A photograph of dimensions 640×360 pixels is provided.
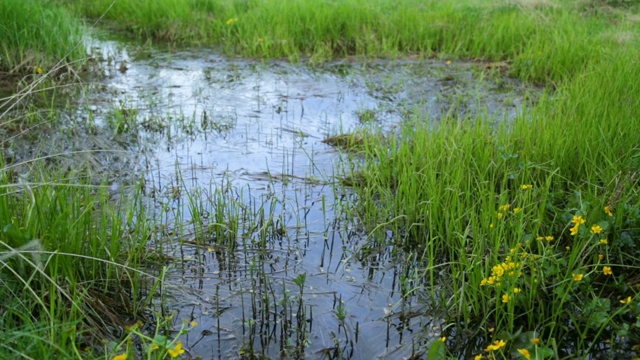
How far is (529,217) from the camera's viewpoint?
9.80ft

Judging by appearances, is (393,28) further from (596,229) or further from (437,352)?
(437,352)

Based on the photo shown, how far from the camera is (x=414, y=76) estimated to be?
6.78m

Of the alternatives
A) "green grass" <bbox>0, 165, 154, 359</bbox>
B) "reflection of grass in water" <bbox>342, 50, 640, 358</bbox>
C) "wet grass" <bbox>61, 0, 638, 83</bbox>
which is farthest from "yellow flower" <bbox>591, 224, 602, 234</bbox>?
"wet grass" <bbox>61, 0, 638, 83</bbox>

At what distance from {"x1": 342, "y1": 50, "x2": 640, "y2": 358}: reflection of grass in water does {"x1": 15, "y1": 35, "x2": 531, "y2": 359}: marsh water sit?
201 mm

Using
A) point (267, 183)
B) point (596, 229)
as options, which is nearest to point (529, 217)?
point (596, 229)

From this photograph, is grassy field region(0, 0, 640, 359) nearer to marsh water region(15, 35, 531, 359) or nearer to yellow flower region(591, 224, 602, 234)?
yellow flower region(591, 224, 602, 234)

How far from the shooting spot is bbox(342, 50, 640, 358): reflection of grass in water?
A: 251 cm

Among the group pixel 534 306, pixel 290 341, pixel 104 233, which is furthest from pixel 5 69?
pixel 534 306

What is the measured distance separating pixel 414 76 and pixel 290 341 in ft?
15.6

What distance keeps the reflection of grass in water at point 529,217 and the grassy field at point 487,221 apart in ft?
0.04

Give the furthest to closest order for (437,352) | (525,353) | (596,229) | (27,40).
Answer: (27,40)
(596,229)
(437,352)
(525,353)

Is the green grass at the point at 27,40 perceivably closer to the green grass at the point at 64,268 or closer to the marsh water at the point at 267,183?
the marsh water at the point at 267,183

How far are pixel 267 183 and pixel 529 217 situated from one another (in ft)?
5.89

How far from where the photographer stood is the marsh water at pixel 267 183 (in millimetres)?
2648
